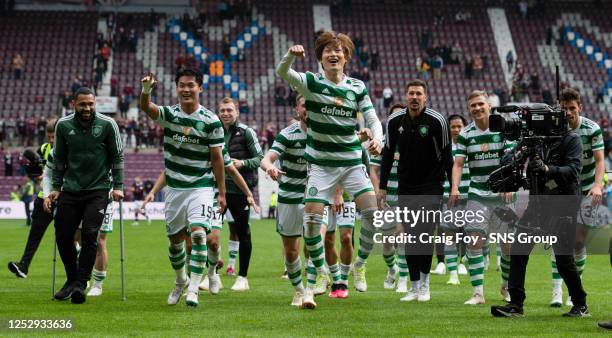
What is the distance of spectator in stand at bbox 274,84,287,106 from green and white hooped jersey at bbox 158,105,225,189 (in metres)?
37.7

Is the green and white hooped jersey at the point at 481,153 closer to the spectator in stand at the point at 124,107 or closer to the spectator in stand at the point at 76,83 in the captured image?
the spectator in stand at the point at 124,107

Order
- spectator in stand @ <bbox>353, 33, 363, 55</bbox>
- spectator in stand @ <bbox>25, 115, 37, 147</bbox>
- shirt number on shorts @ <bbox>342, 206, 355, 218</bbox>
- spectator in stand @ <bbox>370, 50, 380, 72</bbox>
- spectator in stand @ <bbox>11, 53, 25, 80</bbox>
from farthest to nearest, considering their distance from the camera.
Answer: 1. spectator in stand @ <bbox>353, 33, 363, 55</bbox>
2. spectator in stand @ <bbox>370, 50, 380, 72</bbox>
3. spectator in stand @ <bbox>11, 53, 25, 80</bbox>
4. spectator in stand @ <bbox>25, 115, 37, 147</bbox>
5. shirt number on shorts @ <bbox>342, 206, 355, 218</bbox>

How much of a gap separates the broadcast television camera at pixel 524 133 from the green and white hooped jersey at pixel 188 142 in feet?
9.04

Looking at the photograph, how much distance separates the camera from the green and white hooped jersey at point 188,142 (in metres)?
9.84

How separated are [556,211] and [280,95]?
39230 mm

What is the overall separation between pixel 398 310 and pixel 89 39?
143 ft

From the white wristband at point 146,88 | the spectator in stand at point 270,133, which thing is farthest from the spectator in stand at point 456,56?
the white wristband at point 146,88

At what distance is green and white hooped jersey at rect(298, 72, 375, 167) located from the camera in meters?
9.30

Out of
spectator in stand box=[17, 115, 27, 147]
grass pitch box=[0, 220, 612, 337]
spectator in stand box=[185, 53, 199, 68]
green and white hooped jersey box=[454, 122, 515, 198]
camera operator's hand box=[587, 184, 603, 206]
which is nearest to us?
grass pitch box=[0, 220, 612, 337]

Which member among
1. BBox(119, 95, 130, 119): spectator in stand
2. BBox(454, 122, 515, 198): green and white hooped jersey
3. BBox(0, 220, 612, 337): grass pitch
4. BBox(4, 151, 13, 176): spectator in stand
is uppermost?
BBox(119, 95, 130, 119): spectator in stand

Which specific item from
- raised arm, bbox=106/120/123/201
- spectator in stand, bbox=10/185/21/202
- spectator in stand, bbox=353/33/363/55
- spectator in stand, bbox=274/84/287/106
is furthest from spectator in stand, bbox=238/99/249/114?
raised arm, bbox=106/120/123/201

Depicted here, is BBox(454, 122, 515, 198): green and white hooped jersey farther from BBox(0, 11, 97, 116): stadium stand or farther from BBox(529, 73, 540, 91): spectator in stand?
BBox(529, 73, 540, 91): spectator in stand

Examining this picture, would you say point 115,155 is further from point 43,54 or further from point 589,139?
point 43,54

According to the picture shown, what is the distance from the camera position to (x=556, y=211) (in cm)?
884
